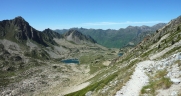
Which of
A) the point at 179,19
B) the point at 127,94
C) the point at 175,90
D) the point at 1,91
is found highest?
the point at 179,19

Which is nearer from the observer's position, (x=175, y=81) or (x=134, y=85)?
(x=175, y=81)

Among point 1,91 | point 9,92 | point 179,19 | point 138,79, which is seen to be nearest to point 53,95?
point 9,92

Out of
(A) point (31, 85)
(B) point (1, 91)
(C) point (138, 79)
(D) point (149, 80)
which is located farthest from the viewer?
(A) point (31, 85)

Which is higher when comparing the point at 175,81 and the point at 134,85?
the point at 175,81

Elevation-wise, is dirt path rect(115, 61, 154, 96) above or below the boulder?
below

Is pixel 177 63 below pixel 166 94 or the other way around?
the other way around

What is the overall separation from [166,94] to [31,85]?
12317cm

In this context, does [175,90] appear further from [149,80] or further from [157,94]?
[149,80]

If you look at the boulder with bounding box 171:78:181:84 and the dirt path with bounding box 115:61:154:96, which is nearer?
the boulder with bounding box 171:78:181:84

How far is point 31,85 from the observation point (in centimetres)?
13462

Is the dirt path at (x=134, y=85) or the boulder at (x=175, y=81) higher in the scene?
the boulder at (x=175, y=81)

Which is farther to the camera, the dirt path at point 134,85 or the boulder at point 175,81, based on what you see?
the dirt path at point 134,85

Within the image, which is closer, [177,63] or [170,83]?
[170,83]

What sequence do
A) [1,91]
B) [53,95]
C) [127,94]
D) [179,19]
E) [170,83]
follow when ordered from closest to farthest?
[170,83]
[127,94]
[53,95]
[179,19]
[1,91]
